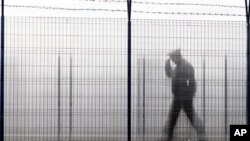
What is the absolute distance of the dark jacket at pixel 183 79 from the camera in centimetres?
705

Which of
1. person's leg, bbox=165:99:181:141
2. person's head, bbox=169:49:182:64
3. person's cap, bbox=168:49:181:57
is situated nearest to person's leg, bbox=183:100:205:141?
person's leg, bbox=165:99:181:141

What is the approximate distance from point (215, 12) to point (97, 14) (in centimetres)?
193

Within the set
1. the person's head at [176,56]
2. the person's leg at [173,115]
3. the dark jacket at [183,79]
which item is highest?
the person's head at [176,56]

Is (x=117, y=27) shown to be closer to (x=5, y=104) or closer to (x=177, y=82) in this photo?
(x=177, y=82)

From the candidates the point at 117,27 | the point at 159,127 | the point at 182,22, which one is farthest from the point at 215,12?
the point at 159,127

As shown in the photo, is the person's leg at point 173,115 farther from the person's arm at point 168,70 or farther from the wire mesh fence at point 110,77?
the person's arm at point 168,70

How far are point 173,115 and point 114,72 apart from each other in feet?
3.93

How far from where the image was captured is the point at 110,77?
22.7 feet

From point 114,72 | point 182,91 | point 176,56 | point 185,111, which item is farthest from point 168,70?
point 114,72

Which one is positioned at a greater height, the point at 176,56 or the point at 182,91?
the point at 176,56

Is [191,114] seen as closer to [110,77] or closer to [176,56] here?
[176,56]

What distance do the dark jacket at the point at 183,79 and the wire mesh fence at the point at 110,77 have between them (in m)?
0.08

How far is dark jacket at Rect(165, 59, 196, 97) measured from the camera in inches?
278

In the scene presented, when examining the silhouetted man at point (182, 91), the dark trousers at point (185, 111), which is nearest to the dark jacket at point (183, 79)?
the silhouetted man at point (182, 91)
